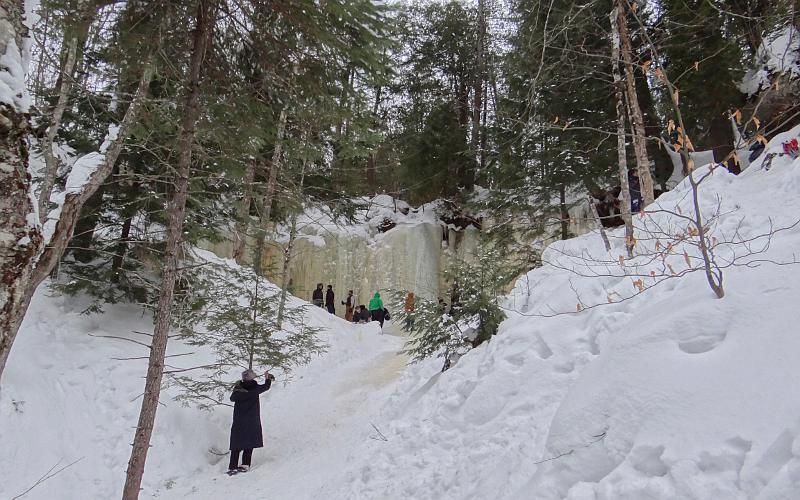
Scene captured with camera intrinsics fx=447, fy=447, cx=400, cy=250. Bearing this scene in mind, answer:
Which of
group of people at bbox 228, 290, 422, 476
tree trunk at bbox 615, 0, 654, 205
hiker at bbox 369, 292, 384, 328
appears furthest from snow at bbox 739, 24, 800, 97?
hiker at bbox 369, 292, 384, 328

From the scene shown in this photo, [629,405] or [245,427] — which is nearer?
[629,405]

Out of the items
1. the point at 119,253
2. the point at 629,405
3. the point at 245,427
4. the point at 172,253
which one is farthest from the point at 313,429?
the point at 629,405

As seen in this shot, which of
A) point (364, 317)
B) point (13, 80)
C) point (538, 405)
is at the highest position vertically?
point (13, 80)

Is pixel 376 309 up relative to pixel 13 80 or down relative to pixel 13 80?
down

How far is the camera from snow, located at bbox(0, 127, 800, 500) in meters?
1.90

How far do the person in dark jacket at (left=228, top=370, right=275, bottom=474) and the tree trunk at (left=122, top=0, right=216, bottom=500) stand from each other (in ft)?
5.43

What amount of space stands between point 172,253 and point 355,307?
12066mm

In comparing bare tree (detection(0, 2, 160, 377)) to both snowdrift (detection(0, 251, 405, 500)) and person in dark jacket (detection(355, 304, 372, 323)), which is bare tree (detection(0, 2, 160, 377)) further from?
person in dark jacket (detection(355, 304, 372, 323))

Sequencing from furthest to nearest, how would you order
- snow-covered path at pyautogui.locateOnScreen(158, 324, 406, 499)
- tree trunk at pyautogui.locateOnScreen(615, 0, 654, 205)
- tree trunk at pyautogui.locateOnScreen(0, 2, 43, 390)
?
tree trunk at pyautogui.locateOnScreen(615, 0, 654, 205), snow-covered path at pyautogui.locateOnScreen(158, 324, 406, 499), tree trunk at pyautogui.locateOnScreen(0, 2, 43, 390)

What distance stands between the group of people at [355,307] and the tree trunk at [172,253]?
34.3 feet

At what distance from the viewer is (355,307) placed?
15922mm

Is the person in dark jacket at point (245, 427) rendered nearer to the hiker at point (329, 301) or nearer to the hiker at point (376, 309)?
the hiker at point (376, 309)

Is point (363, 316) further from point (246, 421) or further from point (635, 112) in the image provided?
point (635, 112)

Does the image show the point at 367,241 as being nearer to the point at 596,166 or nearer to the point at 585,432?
the point at 596,166
